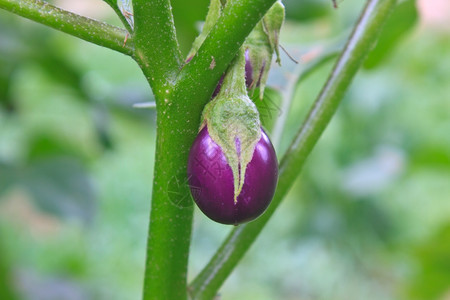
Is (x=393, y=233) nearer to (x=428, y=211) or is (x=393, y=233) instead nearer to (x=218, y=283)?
(x=428, y=211)

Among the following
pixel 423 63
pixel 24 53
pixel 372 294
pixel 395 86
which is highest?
pixel 24 53

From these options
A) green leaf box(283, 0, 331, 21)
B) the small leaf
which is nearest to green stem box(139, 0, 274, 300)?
green leaf box(283, 0, 331, 21)

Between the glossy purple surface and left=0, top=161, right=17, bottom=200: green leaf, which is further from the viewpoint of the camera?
left=0, top=161, right=17, bottom=200: green leaf

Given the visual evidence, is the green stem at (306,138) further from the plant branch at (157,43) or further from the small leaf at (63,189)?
the small leaf at (63,189)

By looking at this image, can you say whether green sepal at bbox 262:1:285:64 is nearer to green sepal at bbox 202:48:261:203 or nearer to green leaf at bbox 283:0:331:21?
green sepal at bbox 202:48:261:203

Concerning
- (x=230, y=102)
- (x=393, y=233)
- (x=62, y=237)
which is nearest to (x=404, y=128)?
(x=393, y=233)

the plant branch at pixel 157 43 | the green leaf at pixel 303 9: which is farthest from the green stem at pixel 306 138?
the green leaf at pixel 303 9
